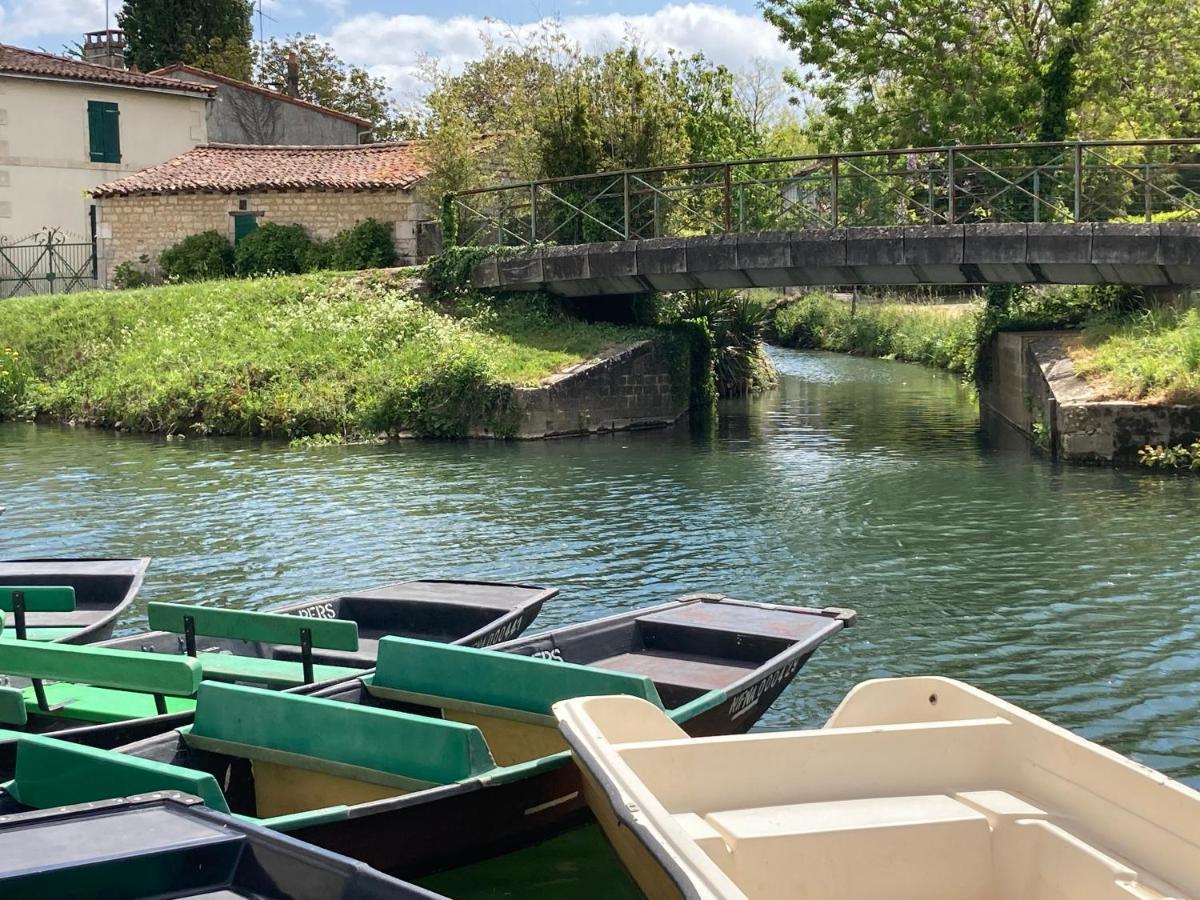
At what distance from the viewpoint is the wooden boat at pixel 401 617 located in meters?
7.93

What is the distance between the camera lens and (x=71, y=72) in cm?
3706

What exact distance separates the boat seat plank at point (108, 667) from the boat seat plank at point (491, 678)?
942 millimetres

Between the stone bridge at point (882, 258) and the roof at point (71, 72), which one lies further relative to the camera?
the roof at point (71, 72)

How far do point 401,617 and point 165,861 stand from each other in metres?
4.92

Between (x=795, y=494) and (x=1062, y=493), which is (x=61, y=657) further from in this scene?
(x=1062, y=493)

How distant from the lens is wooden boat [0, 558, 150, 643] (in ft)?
28.8

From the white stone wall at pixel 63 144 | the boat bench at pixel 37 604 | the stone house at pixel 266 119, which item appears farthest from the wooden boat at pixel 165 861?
the stone house at pixel 266 119

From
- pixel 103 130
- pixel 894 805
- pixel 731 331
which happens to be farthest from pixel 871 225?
pixel 103 130

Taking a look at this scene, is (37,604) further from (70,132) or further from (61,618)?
(70,132)

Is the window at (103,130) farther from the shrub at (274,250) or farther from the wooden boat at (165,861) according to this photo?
the wooden boat at (165,861)

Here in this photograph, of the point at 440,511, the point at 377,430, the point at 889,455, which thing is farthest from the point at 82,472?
the point at 889,455

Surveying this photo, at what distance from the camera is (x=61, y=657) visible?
622 centimetres

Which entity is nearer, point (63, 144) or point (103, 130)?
point (63, 144)

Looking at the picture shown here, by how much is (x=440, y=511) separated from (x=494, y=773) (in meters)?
10.0
